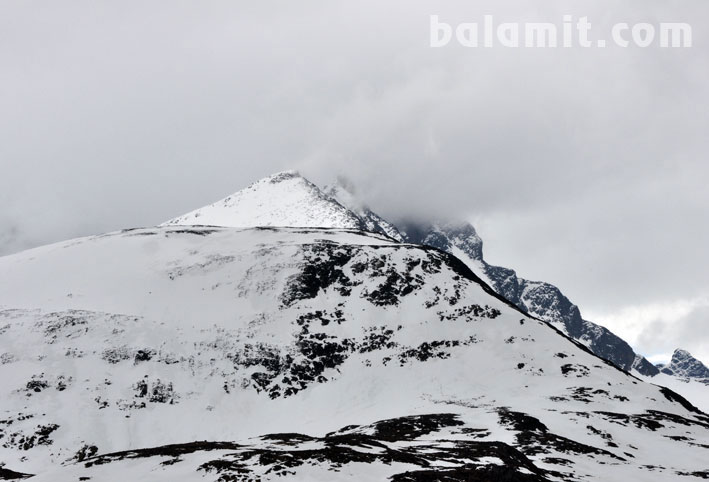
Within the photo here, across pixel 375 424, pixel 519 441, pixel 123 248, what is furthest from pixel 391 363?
pixel 123 248

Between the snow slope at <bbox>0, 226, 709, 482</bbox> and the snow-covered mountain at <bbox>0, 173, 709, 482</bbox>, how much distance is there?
0.39m

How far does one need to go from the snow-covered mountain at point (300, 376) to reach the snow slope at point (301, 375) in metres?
0.39

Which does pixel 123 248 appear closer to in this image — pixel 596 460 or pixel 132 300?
pixel 132 300

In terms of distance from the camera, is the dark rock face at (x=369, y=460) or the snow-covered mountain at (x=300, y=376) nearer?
the dark rock face at (x=369, y=460)

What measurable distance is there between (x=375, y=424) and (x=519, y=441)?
24.4m

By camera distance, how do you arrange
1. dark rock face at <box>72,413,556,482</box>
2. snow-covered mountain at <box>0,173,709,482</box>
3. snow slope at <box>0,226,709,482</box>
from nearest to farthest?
dark rock face at <box>72,413,556,482</box>, snow-covered mountain at <box>0,173,709,482</box>, snow slope at <box>0,226,709,482</box>

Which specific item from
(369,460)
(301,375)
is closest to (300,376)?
(301,375)

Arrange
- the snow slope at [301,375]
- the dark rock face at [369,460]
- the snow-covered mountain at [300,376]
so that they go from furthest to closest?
the snow slope at [301,375]
the snow-covered mountain at [300,376]
the dark rock face at [369,460]

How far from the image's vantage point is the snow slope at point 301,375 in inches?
2478

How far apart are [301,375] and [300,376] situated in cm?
34

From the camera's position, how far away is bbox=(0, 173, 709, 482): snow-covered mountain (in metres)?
61.3

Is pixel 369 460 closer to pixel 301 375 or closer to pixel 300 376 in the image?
pixel 300 376

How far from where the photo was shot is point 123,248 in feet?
562

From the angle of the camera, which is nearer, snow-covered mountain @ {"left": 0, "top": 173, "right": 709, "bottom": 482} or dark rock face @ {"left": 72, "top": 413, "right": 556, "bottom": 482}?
dark rock face @ {"left": 72, "top": 413, "right": 556, "bottom": 482}
